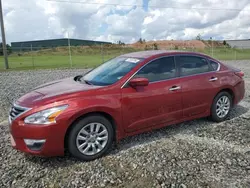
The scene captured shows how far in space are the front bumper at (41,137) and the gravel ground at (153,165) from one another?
27 cm

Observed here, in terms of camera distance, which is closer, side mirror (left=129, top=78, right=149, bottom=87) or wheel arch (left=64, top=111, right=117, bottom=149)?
wheel arch (left=64, top=111, right=117, bottom=149)

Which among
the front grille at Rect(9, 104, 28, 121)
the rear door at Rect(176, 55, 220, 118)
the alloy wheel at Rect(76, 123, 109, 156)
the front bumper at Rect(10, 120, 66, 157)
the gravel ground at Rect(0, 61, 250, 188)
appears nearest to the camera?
the gravel ground at Rect(0, 61, 250, 188)

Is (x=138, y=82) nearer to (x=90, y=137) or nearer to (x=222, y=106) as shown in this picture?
(x=90, y=137)

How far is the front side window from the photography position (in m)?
3.92

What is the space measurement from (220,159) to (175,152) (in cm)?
65

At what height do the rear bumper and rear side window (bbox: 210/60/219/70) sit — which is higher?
rear side window (bbox: 210/60/219/70)

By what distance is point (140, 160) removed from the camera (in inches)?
134

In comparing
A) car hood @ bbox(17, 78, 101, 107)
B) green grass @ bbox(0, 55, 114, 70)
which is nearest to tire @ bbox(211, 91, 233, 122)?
car hood @ bbox(17, 78, 101, 107)

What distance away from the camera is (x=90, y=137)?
3406mm

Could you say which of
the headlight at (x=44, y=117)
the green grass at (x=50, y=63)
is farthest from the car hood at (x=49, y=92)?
the green grass at (x=50, y=63)

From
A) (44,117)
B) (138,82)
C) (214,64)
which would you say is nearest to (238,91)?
(214,64)

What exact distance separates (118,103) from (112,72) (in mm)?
760

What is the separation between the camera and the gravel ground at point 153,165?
2908 millimetres

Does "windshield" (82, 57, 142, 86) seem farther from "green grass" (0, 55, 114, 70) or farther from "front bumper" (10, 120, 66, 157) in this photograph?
"green grass" (0, 55, 114, 70)
